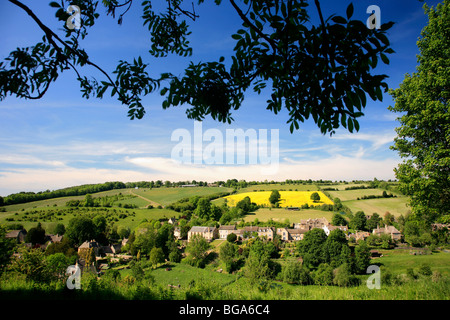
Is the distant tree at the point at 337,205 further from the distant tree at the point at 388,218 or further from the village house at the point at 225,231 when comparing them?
the village house at the point at 225,231

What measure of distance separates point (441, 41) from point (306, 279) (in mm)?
33439

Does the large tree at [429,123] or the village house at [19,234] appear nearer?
the large tree at [429,123]

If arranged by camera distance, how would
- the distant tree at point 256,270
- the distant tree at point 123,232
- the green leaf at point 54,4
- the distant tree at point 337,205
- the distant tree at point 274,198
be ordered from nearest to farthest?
1. the green leaf at point 54,4
2. the distant tree at point 256,270
3. the distant tree at point 123,232
4. the distant tree at point 337,205
5. the distant tree at point 274,198

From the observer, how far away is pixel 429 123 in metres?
7.24

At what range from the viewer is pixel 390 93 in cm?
870

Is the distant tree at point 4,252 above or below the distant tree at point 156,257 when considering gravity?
above

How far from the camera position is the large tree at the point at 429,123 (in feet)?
22.9

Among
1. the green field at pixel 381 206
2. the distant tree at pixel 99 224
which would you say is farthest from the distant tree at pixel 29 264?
the green field at pixel 381 206

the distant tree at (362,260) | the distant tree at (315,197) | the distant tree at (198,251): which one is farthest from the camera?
the distant tree at (315,197)

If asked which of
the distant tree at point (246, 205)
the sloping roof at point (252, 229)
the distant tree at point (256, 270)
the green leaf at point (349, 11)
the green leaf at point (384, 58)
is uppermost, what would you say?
the green leaf at point (349, 11)

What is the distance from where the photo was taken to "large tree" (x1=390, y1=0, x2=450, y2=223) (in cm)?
698

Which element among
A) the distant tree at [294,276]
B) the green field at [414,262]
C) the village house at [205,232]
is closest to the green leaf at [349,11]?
the distant tree at [294,276]

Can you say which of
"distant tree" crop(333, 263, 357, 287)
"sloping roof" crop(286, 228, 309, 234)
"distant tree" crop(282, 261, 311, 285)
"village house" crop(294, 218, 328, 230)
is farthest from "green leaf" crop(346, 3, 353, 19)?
"village house" crop(294, 218, 328, 230)
